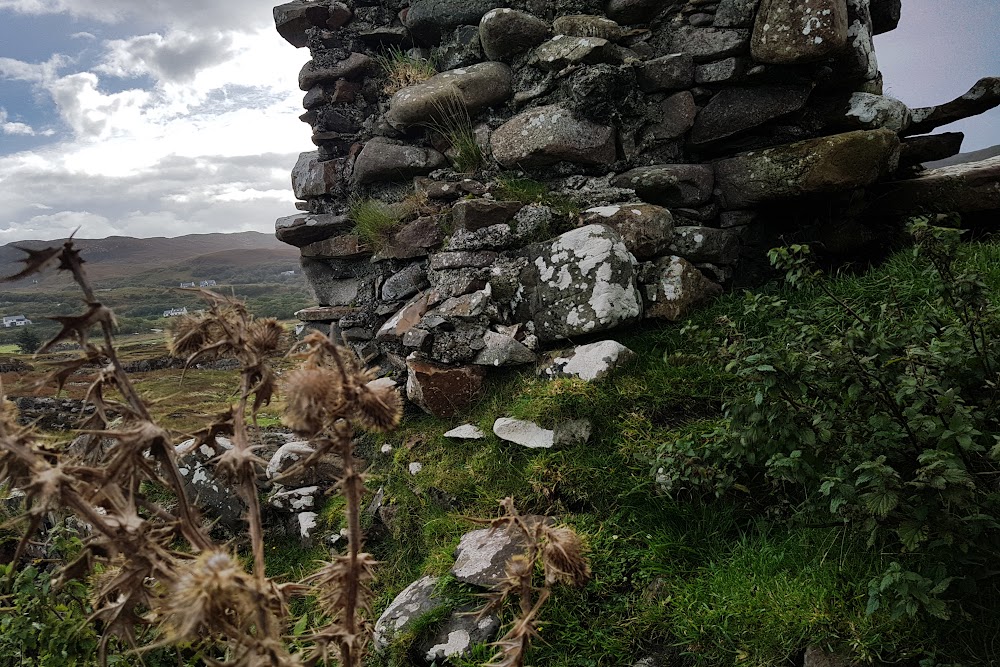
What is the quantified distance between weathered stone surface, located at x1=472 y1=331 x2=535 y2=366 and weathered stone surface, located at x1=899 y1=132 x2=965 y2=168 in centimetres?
394

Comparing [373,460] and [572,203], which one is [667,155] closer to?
[572,203]

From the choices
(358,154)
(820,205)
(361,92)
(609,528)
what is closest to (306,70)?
(361,92)

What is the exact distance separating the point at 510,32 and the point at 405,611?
5023 mm

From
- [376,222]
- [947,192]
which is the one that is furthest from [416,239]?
[947,192]

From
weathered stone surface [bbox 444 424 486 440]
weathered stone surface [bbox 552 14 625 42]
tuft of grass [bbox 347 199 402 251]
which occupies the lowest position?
weathered stone surface [bbox 444 424 486 440]

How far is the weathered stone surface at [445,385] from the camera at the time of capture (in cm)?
482

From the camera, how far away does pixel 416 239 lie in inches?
224

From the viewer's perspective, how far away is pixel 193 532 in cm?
124

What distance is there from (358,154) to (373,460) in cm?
339

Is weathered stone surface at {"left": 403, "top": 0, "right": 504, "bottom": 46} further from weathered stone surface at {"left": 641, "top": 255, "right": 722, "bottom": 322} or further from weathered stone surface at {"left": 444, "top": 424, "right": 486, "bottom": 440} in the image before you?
weathered stone surface at {"left": 444, "top": 424, "right": 486, "bottom": 440}

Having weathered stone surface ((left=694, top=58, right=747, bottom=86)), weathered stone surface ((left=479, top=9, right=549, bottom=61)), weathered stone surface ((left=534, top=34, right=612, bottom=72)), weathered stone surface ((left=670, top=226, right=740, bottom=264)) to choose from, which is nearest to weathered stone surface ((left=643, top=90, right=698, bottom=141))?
weathered stone surface ((left=694, top=58, right=747, bottom=86))

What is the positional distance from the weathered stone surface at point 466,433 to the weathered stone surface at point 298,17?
16.5ft

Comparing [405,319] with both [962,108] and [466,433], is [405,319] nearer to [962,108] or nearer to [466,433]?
[466,433]

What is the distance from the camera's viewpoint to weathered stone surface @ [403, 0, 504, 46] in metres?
6.06
